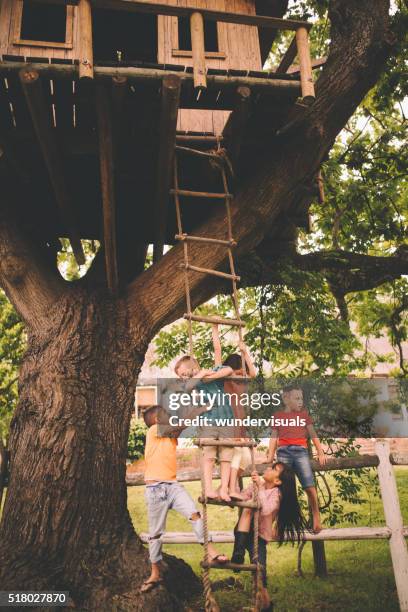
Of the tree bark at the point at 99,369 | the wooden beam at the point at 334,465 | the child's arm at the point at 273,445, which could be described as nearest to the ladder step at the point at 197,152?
the tree bark at the point at 99,369

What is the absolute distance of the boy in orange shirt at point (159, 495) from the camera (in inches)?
169

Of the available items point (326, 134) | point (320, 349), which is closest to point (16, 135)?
point (326, 134)

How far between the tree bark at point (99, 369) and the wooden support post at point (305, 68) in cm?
65

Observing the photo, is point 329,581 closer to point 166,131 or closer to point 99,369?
point 99,369

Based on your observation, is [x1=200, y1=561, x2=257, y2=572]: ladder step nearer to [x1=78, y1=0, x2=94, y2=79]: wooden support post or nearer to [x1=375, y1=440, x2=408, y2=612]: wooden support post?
[x1=375, y1=440, x2=408, y2=612]: wooden support post

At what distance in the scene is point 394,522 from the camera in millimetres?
5180

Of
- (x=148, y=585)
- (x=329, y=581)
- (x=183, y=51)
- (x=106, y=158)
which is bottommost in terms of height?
(x=329, y=581)

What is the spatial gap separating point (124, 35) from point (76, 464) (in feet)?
18.6

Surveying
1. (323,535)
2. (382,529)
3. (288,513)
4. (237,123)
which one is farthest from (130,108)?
(382,529)

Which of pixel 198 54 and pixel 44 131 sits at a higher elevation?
pixel 198 54

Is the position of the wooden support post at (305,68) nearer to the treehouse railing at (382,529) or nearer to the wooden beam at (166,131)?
the wooden beam at (166,131)

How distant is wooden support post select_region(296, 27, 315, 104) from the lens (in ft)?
14.9

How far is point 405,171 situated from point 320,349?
10.8 feet

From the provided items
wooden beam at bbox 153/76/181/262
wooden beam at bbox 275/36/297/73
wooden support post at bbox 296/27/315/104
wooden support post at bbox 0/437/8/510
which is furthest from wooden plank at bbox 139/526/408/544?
wooden beam at bbox 275/36/297/73
